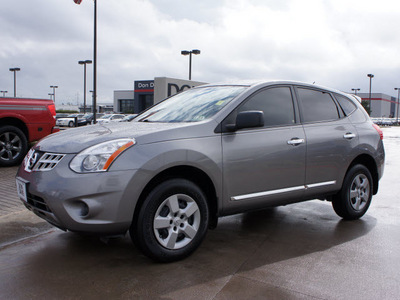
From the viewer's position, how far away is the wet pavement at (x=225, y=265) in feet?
10.2

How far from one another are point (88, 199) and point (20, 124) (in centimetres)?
661

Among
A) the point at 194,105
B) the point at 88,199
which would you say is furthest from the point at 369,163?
the point at 88,199

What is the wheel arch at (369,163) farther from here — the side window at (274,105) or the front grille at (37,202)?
the front grille at (37,202)

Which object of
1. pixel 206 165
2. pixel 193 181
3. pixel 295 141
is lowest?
pixel 193 181

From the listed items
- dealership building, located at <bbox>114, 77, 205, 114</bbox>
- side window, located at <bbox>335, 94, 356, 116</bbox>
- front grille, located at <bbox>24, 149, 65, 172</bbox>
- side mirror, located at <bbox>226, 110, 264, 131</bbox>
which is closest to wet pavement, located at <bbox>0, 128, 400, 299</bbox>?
front grille, located at <bbox>24, 149, 65, 172</bbox>

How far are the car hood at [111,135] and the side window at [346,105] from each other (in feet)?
7.84

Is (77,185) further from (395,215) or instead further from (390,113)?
(390,113)

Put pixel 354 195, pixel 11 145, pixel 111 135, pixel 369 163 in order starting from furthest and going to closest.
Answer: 1. pixel 11 145
2. pixel 369 163
3. pixel 354 195
4. pixel 111 135

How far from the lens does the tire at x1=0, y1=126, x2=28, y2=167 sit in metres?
8.61

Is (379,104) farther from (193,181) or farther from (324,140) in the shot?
(193,181)

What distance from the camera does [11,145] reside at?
8.73 m

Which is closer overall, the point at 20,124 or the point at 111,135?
the point at 111,135

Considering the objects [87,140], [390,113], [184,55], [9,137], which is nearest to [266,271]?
[87,140]

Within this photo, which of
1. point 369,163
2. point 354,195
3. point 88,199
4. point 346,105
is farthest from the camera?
point 369,163
